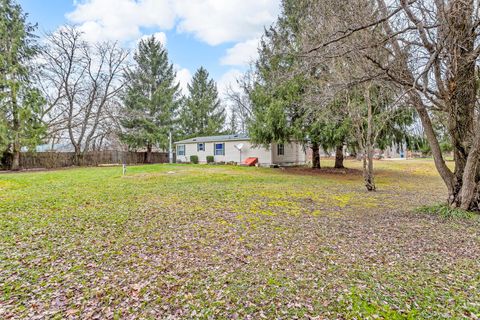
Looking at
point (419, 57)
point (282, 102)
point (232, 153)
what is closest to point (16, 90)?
point (232, 153)

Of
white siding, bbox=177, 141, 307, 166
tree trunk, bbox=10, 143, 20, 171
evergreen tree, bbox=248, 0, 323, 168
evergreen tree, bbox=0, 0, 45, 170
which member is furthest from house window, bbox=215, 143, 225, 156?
tree trunk, bbox=10, 143, 20, 171

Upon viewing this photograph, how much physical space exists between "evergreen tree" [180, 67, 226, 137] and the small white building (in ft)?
26.4

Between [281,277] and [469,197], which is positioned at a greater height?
[469,197]

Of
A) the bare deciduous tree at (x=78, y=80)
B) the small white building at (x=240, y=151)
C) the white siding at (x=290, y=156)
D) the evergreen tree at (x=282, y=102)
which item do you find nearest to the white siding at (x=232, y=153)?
the small white building at (x=240, y=151)

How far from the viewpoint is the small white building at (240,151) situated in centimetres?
1999

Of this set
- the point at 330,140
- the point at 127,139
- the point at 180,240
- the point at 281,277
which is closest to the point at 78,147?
the point at 127,139

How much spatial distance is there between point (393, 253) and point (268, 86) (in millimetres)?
13344

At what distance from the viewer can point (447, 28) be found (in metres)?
4.56

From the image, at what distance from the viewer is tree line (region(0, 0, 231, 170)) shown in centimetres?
1677

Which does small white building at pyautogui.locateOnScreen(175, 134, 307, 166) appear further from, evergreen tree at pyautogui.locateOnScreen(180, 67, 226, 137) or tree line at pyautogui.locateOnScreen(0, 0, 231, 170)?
evergreen tree at pyautogui.locateOnScreen(180, 67, 226, 137)

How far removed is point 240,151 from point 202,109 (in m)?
14.1

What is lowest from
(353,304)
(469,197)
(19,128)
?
(353,304)

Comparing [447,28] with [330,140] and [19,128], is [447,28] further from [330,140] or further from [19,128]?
[19,128]

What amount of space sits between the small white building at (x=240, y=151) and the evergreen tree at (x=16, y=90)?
11424 millimetres
